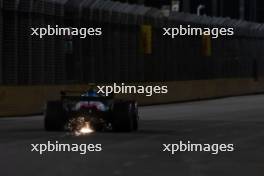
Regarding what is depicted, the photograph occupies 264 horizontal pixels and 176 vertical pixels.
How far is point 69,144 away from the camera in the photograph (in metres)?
18.8

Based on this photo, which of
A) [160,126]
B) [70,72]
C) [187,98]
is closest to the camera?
[160,126]

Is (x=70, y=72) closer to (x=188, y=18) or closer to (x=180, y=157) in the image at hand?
(x=188, y=18)

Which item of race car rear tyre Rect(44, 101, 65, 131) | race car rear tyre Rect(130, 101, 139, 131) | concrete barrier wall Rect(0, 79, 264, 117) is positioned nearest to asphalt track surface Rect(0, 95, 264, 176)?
race car rear tyre Rect(44, 101, 65, 131)

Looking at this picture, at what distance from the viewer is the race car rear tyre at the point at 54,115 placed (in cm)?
2317

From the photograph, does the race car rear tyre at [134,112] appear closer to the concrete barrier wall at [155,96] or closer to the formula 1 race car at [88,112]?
the formula 1 race car at [88,112]

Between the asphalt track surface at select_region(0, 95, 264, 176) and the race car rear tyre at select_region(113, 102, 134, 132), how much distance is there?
0.40 metres

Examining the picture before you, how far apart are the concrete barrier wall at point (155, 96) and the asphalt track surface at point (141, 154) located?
12.0 ft

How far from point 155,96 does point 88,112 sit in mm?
22961

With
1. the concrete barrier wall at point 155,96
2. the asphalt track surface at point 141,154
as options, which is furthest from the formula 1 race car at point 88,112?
the concrete barrier wall at point 155,96

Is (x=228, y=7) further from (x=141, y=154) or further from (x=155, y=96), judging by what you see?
(x=141, y=154)

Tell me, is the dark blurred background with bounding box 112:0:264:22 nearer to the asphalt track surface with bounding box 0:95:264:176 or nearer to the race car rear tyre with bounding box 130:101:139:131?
the asphalt track surface with bounding box 0:95:264:176

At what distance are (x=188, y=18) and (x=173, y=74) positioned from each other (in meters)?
4.39

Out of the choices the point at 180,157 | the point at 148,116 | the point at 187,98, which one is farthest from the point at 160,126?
the point at 187,98

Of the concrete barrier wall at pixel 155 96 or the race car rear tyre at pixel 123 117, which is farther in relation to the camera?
the concrete barrier wall at pixel 155 96
